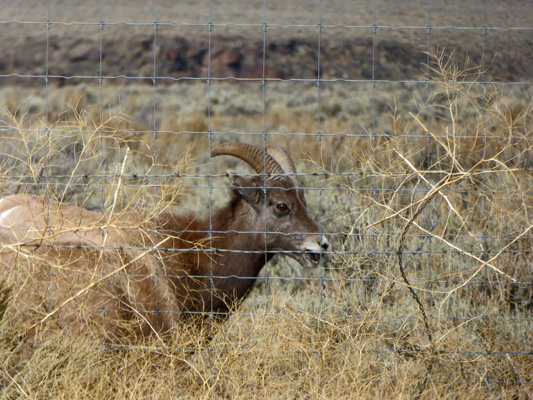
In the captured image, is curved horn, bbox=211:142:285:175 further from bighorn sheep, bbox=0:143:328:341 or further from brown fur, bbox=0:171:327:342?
brown fur, bbox=0:171:327:342

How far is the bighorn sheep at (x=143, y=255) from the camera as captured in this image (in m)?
4.60

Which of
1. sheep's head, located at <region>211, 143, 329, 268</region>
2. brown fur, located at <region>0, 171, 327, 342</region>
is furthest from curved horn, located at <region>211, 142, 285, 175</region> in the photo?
brown fur, located at <region>0, 171, 327, 342</region>

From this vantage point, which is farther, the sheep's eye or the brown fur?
the sheep's eye

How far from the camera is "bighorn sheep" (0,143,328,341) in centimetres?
460

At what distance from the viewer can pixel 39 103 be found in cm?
2134

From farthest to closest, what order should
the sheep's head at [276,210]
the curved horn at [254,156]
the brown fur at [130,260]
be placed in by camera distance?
the curved horn at [254,156]
the sheep's head at [276,210]
the brown fur at [130,260]

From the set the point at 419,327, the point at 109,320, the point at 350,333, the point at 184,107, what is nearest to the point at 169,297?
the point at 109,320

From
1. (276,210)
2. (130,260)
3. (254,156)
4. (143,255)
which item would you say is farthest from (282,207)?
(143,255)

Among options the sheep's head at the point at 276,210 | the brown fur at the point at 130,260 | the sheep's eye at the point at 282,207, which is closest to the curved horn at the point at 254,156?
the sheep's head at the point at 276,210

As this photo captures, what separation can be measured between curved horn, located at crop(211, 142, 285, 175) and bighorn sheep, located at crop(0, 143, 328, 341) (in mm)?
11

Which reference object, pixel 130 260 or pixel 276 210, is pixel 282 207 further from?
pixel 130 260

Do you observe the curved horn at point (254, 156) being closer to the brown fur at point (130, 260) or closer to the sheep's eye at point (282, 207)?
the brown fur at point (130, 260)

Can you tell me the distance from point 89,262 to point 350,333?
2.02 m

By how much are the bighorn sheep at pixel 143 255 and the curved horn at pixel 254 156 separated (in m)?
0.01
